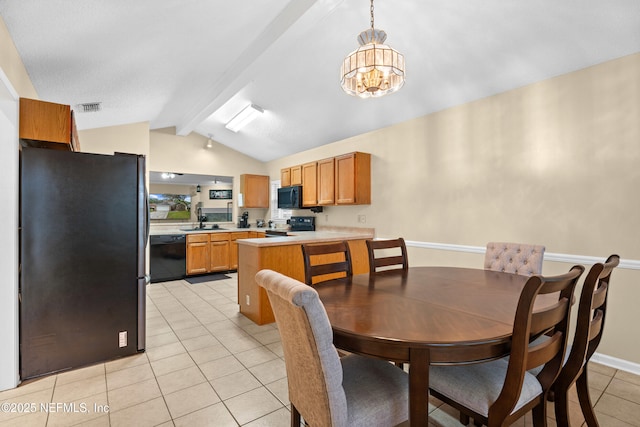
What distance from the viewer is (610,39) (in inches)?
88.2

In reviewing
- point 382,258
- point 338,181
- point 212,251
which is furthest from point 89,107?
point 382,258

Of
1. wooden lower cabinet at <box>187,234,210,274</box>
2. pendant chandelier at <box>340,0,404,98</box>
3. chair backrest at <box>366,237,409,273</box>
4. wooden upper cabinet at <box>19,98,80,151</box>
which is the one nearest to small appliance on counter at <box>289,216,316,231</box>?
wooden lower cabinet at <box>187,234,210,274</box>

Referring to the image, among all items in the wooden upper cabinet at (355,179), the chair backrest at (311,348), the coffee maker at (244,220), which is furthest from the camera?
the coffee maker at (244,220)

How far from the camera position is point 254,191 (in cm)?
675

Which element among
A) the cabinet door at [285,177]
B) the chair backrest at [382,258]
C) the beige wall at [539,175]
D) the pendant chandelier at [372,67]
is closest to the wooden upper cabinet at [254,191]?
the cabinet door at [285,177]

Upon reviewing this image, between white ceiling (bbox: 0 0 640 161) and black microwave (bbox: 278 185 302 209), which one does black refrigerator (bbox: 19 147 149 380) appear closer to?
white ceiling (bbox: 0 0 640 161)

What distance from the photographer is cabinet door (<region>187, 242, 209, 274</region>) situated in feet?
18.3

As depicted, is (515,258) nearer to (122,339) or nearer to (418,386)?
(418,386)

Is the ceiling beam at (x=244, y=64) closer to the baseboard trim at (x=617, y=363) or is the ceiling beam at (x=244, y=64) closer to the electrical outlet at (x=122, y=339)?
the electrical outlet at (x=122, y=339)

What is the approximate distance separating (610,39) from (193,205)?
6.49 m

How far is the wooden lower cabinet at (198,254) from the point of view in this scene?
5590 millimetres

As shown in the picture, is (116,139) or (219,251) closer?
(116,139)

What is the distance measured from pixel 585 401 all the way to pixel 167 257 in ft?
18.4

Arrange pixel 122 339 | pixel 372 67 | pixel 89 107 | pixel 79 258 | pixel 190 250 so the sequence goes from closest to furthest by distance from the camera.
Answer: pixel 372 67
pixel 79 258
pixel 122 339
pixel 89 107
pixel 190 250
